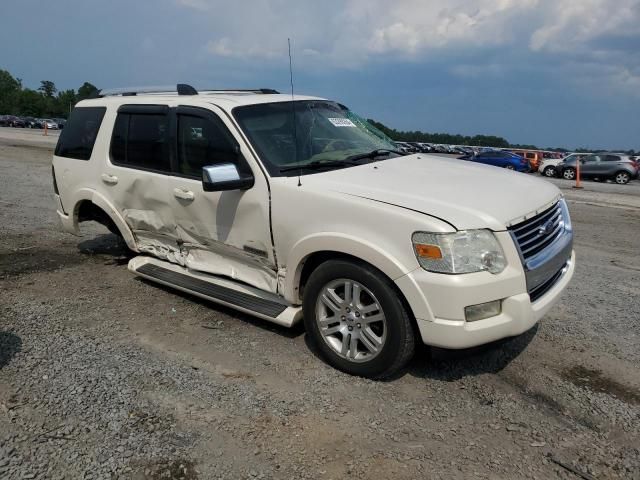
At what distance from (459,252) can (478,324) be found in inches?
17.5

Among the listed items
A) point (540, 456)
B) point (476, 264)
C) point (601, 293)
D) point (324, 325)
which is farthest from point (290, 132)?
point (601, 293)

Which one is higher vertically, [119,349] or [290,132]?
[290,132]

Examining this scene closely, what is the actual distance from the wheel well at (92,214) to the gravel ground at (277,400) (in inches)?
37.4

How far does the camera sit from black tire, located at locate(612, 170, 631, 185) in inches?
1037

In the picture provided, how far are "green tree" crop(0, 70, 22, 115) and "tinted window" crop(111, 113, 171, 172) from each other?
402ft

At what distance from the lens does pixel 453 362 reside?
12.7ft

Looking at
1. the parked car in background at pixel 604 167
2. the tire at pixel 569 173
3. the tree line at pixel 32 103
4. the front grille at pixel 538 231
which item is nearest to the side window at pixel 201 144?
the front grille at pixel 538 231

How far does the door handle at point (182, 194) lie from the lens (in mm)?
4457

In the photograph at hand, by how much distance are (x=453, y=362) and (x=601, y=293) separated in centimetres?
241

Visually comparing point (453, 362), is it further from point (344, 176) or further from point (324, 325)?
point (344, 176)

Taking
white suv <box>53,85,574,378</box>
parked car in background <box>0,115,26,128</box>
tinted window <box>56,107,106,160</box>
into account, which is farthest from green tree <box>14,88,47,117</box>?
white suv <box>53,85,574,378</box>

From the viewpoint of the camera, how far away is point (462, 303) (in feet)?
10.2

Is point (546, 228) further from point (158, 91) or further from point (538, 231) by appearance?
point (158, 91)

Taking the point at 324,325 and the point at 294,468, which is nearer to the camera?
the point at 294,468
